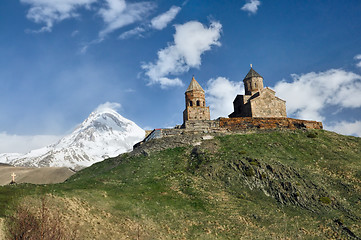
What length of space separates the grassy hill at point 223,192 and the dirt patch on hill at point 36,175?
742 inches

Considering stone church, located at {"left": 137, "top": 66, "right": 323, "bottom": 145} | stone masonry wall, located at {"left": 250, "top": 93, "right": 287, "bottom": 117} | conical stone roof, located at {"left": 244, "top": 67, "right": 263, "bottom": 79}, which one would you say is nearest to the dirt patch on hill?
stone church, located at {"left": 137, "top": 66, "right": 323, "bottom": 145}

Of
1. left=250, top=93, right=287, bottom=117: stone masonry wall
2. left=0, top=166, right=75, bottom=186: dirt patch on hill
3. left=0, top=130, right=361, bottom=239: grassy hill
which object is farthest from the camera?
left=250, top=93, right=287, bottom=117: stone masonry wall

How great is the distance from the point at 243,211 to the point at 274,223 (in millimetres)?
3218

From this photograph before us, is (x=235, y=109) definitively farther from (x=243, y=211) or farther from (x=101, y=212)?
(x=101, y=212)

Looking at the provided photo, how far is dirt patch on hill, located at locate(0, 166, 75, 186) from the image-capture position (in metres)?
60.4

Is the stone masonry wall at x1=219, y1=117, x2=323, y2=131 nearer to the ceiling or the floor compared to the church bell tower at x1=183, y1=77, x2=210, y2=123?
nearer to the floor

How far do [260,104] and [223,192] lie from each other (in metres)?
34.7

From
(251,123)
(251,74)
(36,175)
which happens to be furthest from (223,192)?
(36,175)

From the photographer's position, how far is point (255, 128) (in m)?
52.5

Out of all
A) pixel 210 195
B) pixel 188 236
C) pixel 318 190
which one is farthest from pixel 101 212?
pixel 318 190

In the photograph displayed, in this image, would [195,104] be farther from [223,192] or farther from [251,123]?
[223,192]

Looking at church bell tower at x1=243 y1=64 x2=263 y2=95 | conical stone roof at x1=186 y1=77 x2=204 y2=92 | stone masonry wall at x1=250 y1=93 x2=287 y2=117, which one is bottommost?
stone masonry wall at x1=250 y1=93 x2=287 y2=117

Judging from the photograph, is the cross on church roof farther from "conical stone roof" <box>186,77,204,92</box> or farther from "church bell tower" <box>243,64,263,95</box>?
"church bell tower" <box>243,64,263,95</box>

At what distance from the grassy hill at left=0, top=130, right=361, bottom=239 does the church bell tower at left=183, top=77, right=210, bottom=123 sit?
466 inches
